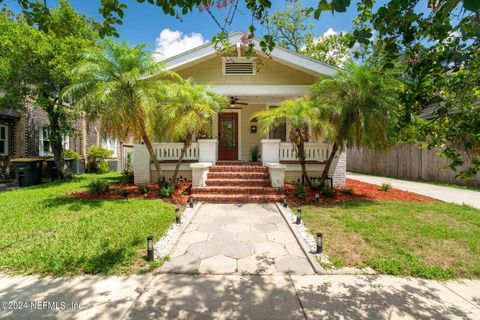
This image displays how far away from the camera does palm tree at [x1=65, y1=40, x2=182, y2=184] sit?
672cm

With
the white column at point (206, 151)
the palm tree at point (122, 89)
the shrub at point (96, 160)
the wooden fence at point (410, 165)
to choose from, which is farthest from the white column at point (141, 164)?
the shrub at point (96, 160)

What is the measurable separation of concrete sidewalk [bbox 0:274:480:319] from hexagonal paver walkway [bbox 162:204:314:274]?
0.78 ft

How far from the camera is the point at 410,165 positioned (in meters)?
13.5

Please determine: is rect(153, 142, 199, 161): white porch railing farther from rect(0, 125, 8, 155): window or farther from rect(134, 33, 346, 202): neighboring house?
rect(0, 125, 8, 155): window

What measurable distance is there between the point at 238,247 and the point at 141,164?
661 centimetres

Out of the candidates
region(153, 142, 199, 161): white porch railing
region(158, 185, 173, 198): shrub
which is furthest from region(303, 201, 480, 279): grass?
region(153, 142, 199, 161): white porch railing

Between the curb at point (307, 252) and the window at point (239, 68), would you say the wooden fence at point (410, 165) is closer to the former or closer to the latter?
the window at point (239, 68)

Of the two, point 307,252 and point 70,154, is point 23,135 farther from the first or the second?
point 307,252

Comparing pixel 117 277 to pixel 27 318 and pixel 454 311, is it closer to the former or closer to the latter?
pixel 27 318

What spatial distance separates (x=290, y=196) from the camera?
7.71 meters

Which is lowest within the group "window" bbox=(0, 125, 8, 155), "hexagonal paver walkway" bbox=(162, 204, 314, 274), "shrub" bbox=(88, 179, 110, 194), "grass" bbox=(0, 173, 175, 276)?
"hexagonal paver walkway" bbox=(162, 204, 314, 274)

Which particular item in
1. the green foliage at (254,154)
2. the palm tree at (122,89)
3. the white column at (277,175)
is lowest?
the white column at (277,175)

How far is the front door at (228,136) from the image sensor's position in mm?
12086

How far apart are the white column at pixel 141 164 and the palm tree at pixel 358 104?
21.8 feet
